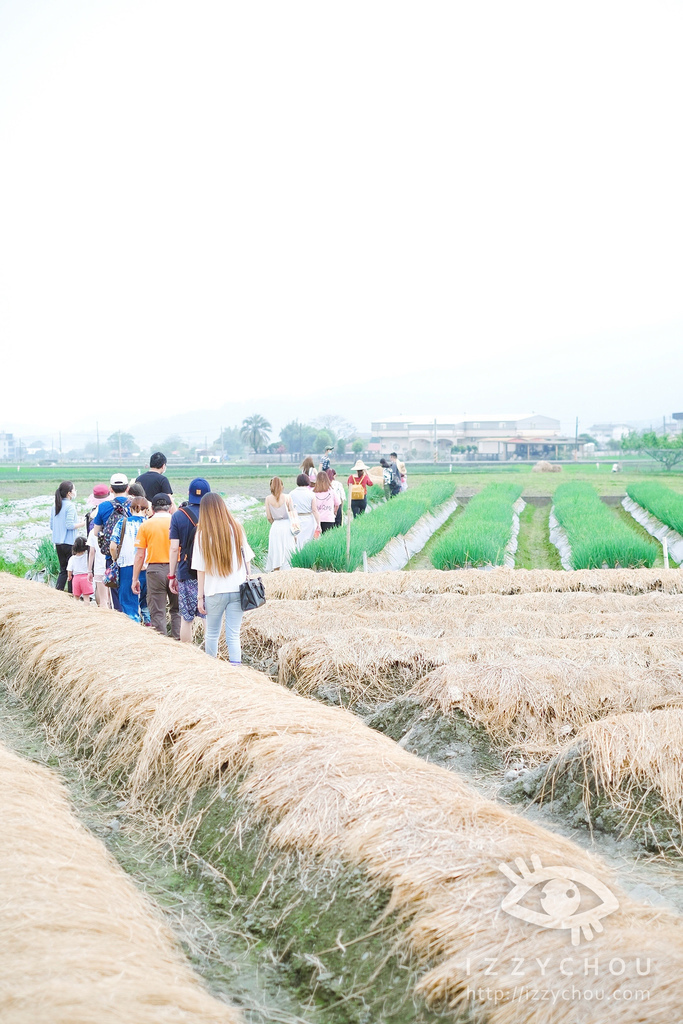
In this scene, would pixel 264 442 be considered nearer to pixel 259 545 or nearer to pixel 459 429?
pixel 459 429

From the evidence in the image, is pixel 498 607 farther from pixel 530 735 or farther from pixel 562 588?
pixel 530 735

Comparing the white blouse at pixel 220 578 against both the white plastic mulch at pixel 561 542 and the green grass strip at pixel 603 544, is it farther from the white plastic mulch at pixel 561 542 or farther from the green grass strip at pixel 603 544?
the white plastic mulch at pixel 561 542

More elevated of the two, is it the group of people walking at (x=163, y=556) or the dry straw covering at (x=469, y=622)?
the group of people walking at (x=163, y=556)

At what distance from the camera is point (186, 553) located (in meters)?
5.75

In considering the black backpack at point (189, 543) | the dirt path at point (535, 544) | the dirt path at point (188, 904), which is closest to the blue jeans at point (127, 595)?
the black backpack at point (189, 543)

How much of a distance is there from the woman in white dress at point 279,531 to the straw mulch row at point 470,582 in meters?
0.49

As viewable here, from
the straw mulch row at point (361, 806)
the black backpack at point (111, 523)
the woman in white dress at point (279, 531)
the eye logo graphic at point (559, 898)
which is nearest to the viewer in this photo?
the straw mulch row at point (361, 806)

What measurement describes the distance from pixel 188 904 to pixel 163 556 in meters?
3.60

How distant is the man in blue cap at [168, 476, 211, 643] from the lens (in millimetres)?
5695

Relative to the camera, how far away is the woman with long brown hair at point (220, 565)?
505cm

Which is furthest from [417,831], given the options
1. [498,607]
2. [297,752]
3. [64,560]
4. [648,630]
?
[64,560]

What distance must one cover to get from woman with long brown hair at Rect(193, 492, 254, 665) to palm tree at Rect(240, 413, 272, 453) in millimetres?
89365

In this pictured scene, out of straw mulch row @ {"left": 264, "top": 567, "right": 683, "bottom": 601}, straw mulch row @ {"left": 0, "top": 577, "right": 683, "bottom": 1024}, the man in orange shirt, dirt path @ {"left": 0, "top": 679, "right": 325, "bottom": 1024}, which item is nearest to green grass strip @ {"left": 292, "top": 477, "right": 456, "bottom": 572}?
straw mulch row @ {"left": 264, "top": 567, "right": 683, "bottom": 601}

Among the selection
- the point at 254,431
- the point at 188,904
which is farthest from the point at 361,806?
the point at 254,431
